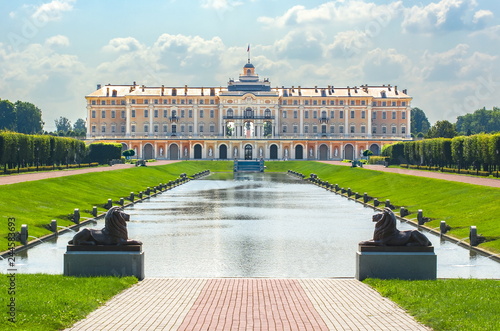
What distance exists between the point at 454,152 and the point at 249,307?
218 ft

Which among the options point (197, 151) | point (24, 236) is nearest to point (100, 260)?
point (24, 236)

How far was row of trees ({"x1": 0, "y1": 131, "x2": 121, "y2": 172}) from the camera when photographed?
2753 inches

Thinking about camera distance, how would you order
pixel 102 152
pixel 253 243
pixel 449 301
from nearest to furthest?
pixel 449 301
pixel 253 243
pixel 102 152

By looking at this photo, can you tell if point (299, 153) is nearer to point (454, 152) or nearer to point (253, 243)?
point (454, 152)

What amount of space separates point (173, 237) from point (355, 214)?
1434 cm

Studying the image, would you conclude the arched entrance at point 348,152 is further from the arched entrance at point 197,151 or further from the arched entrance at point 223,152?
the arched entrance at point 197,151

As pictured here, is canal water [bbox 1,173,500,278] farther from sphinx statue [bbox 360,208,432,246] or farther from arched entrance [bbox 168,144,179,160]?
arched entrance [bbox 168,144,179,160]

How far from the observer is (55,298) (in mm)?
14312

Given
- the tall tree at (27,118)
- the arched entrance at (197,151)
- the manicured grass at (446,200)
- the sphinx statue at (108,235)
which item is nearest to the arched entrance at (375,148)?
the arched entrance at (197,151)

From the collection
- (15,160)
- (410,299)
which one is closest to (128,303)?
(410,299)

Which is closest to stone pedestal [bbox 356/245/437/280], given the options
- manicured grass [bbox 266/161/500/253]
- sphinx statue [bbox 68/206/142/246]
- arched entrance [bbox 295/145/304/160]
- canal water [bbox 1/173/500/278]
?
canal water [bbox 1/173/500/278]

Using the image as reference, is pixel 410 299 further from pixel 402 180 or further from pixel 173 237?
pixel 402 180

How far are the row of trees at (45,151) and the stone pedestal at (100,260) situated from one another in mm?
50868

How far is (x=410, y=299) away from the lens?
14695 mm
